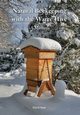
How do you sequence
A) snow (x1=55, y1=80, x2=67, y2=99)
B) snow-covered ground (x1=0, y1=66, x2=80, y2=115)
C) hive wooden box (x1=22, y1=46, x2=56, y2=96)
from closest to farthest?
snow-covered ground (x1=0, y1=66, x2=80, y2=115), snow (x1=55, y1=80, x2=67, y2=99), hive wooden box (x1=22, y1=46, x2=56, y2=96)

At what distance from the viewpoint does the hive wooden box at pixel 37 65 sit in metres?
9.08

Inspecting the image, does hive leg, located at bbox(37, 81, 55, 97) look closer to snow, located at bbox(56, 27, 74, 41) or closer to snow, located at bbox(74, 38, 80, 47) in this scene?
snow, located at bbox(56, 27, 74, 41)

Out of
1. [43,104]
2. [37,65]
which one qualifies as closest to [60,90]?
[43,104]

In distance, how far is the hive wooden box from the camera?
9.08m

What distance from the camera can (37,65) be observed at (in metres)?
9.12

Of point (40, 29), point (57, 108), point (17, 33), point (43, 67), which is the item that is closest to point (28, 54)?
point (43, 67)

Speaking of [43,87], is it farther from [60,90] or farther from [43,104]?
[43,104]

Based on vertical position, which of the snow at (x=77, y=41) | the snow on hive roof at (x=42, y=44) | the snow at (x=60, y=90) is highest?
the snow on hive roof at (x=42, y=44)

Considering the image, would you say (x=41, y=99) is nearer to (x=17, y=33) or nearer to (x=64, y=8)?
(x=64, y=8)

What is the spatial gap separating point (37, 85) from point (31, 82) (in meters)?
0.29

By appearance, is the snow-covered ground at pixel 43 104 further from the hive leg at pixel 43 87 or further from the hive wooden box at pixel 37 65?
the hive wooden box at pixel 37 65

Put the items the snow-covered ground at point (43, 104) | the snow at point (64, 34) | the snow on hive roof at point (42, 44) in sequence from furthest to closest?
the snow at point (64, 34), the snow on hive roof at point (42, 44), the snow-covered ground at point (43, 104)

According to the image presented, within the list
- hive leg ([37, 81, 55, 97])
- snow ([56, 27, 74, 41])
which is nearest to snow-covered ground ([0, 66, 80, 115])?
hive leg ([37, 81, 55, 97])

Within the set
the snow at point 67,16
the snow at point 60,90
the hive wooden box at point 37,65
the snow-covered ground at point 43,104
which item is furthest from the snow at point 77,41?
the snow at point 60,90
